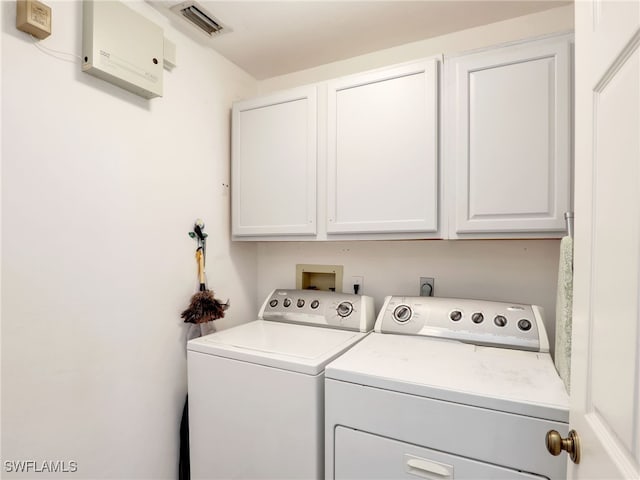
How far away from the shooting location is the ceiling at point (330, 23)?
5.06 feet

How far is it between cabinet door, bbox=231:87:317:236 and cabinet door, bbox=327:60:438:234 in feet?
0.41

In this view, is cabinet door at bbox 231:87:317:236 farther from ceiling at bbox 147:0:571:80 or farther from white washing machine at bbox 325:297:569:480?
white washing machine at bbox 325:297:569:480

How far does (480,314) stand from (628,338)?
1039mm

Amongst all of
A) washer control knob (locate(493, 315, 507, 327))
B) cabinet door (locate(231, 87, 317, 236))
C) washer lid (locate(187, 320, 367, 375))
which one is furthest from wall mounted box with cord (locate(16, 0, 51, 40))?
washer control knob (locate(493, 315, 507, 327))

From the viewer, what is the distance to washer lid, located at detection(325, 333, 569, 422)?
972 mm

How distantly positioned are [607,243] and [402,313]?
1.11 meters

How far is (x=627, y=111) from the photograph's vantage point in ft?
1.78

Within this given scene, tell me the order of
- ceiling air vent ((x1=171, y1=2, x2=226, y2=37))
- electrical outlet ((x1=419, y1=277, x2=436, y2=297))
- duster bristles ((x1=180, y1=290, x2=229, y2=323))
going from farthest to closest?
electrical outlet ((x1=419, y1=277, x2=436, y2=297)) < duster bristles ((x1=180, y1=290, x2=229, y2=323)) < ceiling air vent ((x1=171, y1=2, x2=226, y2=37))

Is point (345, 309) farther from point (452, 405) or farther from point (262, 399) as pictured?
point (452, 405)

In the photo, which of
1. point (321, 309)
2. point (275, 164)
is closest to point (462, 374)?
point (321, 309)

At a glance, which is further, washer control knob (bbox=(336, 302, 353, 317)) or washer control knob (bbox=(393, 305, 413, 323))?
washer control knob (bbox=(336, 302, 353, 317))

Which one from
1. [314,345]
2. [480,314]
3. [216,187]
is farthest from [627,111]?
[216,187]

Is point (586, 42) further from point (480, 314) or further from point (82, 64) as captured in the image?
point (82, 64)

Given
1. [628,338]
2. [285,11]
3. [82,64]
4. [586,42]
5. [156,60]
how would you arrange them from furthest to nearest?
[285,11] → [156,60] → [82,64] → [586,42] → [628,338]
